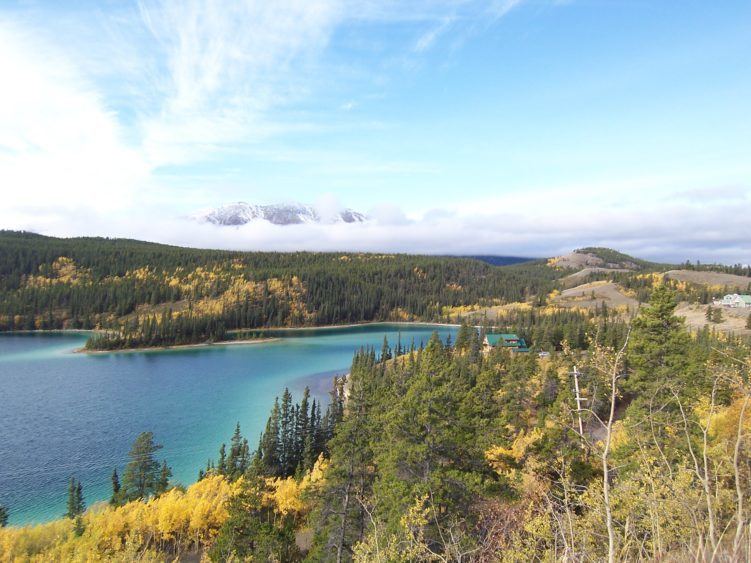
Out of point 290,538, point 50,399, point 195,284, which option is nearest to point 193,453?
point 290,538

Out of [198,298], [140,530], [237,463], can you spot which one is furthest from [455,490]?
[198,298]

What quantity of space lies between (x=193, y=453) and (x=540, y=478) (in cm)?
3537

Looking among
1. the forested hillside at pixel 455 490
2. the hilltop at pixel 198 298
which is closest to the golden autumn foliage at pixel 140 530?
the forested hillside at pixel 455 490

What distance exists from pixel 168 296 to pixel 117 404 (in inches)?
4079

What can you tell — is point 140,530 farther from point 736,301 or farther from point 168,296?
point 736,301

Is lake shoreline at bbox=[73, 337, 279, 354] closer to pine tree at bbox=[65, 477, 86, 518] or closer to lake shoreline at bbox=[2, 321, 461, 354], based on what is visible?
lake shoreline at bbox=[2, 321, 461, 354]

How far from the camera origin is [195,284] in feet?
531

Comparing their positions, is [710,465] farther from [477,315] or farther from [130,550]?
[477,315]

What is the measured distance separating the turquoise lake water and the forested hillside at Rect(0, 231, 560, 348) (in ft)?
58.3

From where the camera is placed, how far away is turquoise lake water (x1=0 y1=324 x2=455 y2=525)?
37.2 meters

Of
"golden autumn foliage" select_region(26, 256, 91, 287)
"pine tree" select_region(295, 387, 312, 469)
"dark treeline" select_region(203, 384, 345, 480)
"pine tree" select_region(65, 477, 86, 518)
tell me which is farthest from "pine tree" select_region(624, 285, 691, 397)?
"golden autumn foliage" select_region(26, 256, 91, 287)

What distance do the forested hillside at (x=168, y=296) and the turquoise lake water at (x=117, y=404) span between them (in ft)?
58.3

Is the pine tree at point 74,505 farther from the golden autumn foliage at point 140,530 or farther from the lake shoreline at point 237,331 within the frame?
the lake shoreline at point 237,331

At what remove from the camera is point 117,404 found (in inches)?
2319
